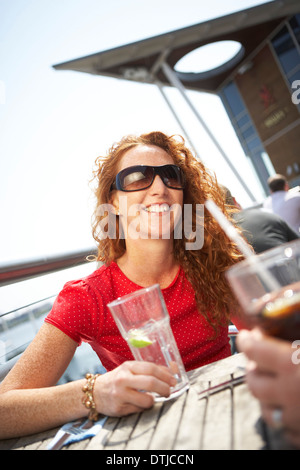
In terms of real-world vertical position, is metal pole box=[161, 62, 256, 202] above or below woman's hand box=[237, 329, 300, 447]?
above

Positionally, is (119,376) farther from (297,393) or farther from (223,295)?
(223,295)

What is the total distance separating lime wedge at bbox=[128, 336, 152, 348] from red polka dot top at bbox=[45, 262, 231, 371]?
0.47m

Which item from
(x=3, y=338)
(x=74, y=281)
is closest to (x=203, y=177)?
(x=74, y=281)

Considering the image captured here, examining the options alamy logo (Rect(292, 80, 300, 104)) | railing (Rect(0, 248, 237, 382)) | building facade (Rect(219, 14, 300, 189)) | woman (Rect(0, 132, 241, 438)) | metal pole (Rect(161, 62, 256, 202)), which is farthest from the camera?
building facade (Rect(219, 14, 300, 189))

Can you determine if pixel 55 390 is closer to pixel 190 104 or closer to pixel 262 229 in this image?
pixel 262 229

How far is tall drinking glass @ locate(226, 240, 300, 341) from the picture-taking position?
0.56 meters

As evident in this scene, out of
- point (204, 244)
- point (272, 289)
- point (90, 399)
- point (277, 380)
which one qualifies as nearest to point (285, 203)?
point (204, 244)

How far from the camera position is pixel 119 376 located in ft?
3.06

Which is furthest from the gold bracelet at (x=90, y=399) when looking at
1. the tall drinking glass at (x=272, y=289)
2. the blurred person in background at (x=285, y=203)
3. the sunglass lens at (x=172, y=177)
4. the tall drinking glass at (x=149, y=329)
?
the blurred person in background at (x=285, y=203)

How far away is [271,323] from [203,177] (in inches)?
57.5

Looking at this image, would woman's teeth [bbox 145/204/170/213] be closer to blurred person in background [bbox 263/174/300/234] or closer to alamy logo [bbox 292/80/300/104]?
blurred person in background [bbox 263/174/300/234]

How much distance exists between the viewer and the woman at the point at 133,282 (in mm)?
1045

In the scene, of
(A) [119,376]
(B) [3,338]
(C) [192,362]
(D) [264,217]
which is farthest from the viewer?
(D) [264,217]

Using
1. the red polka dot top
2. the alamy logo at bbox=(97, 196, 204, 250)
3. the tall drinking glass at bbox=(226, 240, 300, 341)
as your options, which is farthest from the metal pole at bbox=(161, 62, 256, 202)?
the tall drinking glass at bbox=(226, 240, 300, 341)
